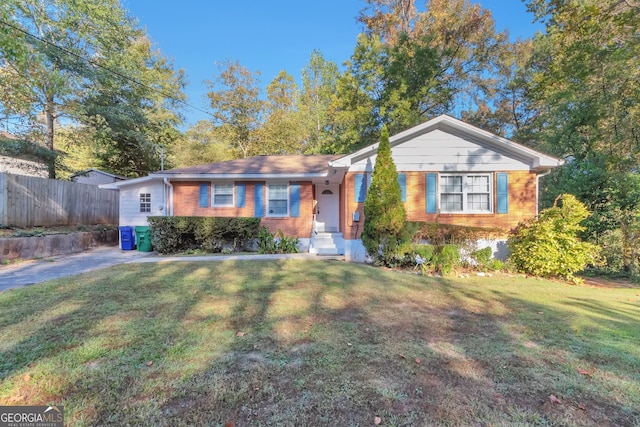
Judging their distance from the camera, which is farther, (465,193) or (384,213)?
→ (465,193)

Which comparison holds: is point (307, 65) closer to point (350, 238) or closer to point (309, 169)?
point (309, 169)

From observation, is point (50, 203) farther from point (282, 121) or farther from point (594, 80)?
point (594, 80)

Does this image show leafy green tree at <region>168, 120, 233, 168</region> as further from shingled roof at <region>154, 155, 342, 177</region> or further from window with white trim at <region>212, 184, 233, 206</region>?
window with white trim at <region>212, 184, 233, 206</region>

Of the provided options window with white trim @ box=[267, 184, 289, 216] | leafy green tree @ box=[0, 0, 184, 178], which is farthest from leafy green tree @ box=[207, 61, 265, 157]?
window with white trim @ box=[267, 184, 289, 216]

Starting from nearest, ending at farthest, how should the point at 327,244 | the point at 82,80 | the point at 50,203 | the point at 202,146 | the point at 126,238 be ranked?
the point at 327,244, the point at 126,238, the point at 50,203, the point at 82,80, the point at 202,146

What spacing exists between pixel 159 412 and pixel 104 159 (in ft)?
72.3

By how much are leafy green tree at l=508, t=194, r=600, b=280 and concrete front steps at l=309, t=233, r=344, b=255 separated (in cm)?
555

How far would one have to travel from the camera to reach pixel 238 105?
82.0 ft

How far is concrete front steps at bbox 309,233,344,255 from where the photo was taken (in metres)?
10.4

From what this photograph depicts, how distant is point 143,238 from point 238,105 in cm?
1725

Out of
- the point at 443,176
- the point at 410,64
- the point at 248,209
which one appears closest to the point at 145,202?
the point at 248,209

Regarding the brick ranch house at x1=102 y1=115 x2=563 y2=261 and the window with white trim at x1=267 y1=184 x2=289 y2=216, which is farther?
the window with white trim at x1=267 y1=184 x2=289 y2=216

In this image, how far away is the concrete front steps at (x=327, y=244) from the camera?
1036cm

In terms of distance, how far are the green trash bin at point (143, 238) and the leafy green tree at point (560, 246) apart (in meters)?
12.4
